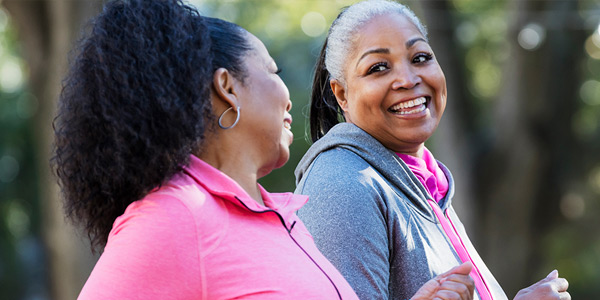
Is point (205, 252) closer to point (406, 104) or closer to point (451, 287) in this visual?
point (451, 287)

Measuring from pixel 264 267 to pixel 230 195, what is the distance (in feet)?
0.53

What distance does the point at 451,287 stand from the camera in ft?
5.40

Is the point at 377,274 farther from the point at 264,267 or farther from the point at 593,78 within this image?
the point at 593,78

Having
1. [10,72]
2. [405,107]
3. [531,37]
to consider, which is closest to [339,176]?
[405,107]

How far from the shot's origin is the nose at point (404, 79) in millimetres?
2234

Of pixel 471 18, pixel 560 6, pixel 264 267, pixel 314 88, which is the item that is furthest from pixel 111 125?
pixel 471 18

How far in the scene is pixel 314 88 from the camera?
8.63 feet

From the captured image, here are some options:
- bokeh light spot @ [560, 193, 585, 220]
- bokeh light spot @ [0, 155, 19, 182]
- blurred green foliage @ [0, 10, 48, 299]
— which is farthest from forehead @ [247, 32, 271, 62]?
bokeh light spot @ [0, 155, 19, 182]

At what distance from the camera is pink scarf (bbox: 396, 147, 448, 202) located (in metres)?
2.30

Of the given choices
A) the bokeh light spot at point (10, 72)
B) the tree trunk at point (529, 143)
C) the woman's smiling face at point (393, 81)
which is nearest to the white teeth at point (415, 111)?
the woman's smiling face at point (393, 81)

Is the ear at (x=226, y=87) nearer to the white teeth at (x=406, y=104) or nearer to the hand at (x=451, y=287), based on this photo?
the hand at (x=451, y=287)

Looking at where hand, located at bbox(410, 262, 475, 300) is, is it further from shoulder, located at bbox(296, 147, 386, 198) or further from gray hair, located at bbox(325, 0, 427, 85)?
gray hair, located at bbox(325, 0, 427, 85)

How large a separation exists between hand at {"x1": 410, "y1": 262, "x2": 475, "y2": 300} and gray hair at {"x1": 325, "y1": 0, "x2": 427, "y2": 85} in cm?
87

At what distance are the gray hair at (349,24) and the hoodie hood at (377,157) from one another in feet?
0.73
